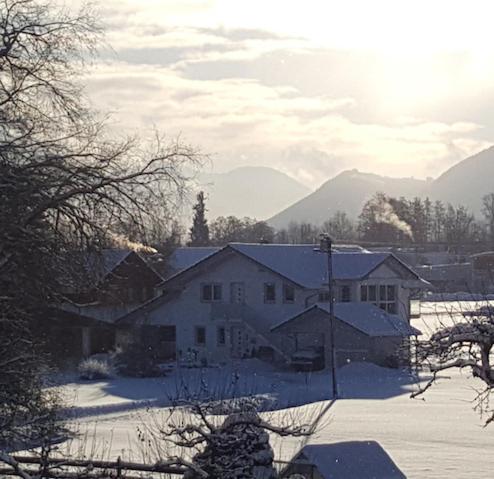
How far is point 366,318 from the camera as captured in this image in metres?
46.4

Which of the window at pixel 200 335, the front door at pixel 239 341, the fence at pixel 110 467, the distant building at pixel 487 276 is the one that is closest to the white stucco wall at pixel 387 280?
the front door at pixel 239 341

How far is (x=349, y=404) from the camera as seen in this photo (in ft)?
109

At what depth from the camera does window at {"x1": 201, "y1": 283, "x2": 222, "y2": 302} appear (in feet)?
166

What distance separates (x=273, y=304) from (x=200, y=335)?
430 centimetres

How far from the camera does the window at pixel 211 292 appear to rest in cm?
5066

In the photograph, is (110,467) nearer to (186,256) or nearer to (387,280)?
(387,280)

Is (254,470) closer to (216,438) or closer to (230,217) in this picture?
(216,438)

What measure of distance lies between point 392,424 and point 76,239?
16.4 m

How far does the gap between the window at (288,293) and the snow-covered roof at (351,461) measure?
1533 inches

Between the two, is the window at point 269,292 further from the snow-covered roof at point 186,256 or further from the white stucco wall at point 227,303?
the snow-covered roof at point 186,256

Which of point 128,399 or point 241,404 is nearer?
point 241,404

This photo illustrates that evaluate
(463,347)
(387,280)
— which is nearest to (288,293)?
(387,280)

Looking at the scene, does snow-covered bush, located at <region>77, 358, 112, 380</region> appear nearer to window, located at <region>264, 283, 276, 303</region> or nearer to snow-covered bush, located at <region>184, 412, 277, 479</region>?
window, located at <region>264, 283, 276, 303</region>

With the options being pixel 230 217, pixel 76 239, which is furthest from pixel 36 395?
pixel 230 217
